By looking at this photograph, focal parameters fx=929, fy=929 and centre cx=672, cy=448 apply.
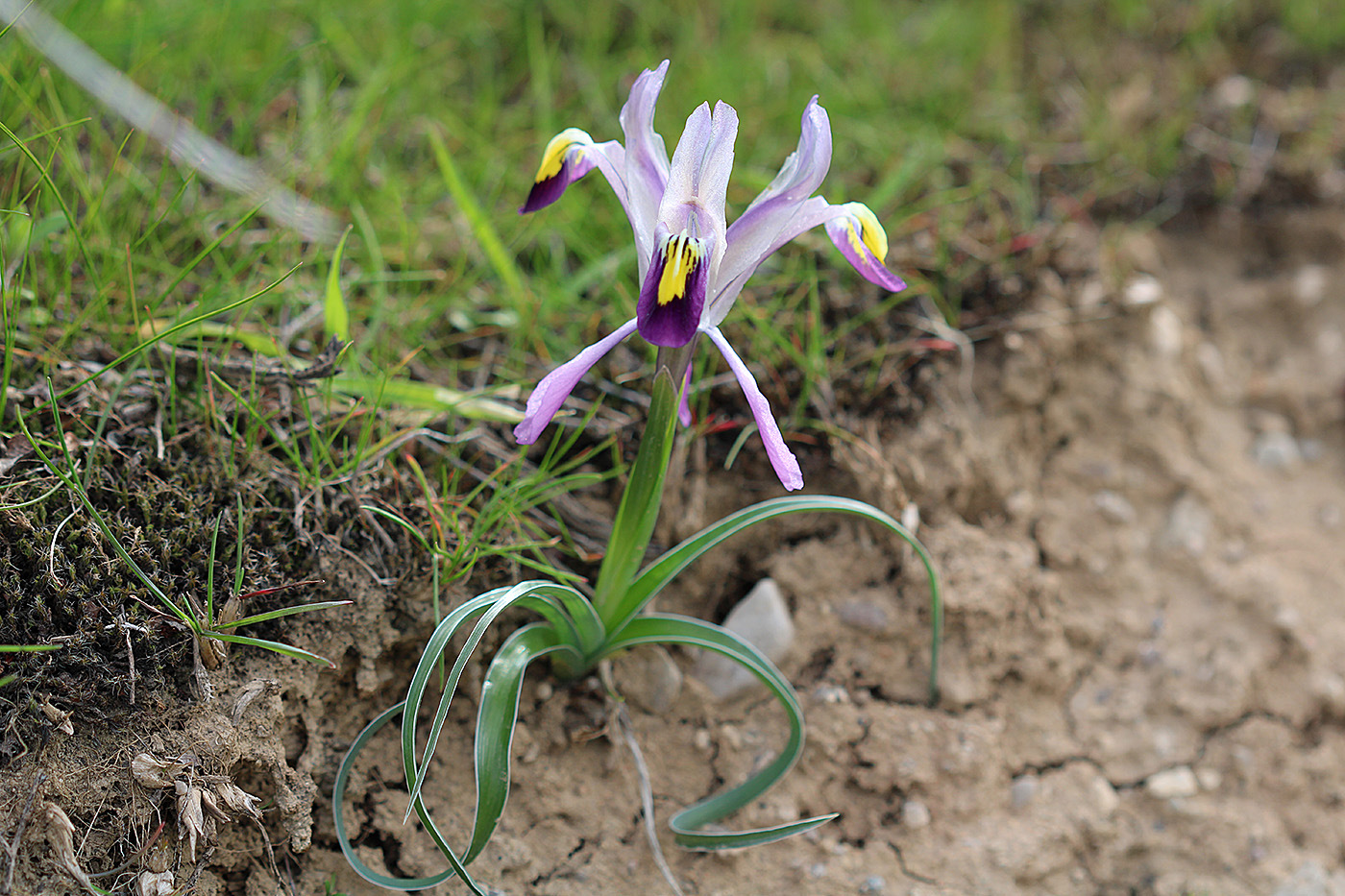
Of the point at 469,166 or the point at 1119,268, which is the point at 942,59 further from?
the point at 469,166

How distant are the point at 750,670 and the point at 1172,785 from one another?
1012mm

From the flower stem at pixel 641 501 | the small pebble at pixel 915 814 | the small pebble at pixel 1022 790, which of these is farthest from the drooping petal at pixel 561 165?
the small pebble at pixel 1022 790

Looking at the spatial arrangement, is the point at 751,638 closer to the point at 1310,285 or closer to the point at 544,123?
the point at 544,123

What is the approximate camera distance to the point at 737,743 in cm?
185

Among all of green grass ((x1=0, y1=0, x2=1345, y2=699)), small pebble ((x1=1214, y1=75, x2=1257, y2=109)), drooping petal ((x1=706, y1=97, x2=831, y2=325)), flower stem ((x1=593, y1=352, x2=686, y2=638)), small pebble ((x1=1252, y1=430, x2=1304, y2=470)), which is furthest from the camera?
small pebble ((x1=1214, y1=75, x2=1257, y2=109))

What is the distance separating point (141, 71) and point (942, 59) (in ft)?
7.94

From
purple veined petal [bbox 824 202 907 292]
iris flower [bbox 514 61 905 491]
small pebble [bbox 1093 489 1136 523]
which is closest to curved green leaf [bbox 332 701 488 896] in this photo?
iris flower [bbox 514 61 905 491]

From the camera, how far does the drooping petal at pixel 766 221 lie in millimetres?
1365

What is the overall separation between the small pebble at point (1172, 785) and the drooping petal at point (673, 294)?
149 cm

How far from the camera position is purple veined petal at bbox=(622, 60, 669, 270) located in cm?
138

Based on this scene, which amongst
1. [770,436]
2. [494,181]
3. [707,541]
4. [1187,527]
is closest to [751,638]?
[707,541]

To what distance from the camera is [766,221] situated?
1432 mm

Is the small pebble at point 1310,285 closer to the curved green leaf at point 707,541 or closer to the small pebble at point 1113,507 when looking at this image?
the small pebble at point 1113,507

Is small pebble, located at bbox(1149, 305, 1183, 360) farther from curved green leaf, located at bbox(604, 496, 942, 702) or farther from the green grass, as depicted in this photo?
curved green leaf, located at bbox(604, 496, 942, 702)
